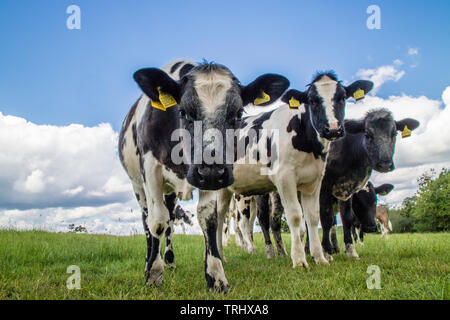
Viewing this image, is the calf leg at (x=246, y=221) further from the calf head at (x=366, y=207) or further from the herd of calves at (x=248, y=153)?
the calf head at (x=366, y=207)

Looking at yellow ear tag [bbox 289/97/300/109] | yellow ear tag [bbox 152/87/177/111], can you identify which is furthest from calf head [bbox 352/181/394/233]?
yellow ear tag [bbox 152/87/177/111]

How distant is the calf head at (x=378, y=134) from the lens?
23.7 ft

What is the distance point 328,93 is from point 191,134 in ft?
11.2

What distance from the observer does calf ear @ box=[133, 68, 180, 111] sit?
3912mm

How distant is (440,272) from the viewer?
447 cm

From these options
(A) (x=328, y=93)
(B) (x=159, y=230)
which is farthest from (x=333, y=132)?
(B) (x=159, y=230)

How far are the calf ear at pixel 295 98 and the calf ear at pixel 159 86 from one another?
10.2 feet

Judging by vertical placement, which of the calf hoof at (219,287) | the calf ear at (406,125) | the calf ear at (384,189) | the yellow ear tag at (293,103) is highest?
the yellow ear tag at (293,103)

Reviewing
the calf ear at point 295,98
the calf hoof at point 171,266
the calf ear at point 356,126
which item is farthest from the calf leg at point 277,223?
the calf hoof at point 171,266

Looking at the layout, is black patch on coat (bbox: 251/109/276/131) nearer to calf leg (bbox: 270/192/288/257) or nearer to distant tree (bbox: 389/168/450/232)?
calf leg (bbox: 270/192/288/257)

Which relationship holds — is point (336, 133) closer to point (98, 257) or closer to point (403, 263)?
point (403, 263)

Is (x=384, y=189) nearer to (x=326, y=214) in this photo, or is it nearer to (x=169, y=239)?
(x=326, y=214)

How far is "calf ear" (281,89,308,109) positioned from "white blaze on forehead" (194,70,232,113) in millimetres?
2958

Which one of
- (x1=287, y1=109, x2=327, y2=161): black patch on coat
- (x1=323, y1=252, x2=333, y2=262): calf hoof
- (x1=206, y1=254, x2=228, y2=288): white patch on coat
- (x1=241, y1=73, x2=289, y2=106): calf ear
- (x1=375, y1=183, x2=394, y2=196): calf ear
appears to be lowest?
(x1=323, y1=252, x2=333, y2=262): calf hoof
